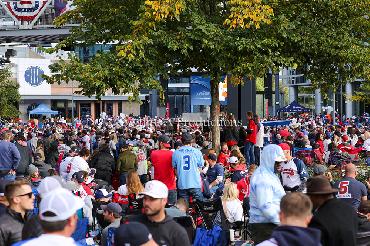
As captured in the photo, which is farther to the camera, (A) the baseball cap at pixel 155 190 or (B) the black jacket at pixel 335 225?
(A) the baseball cap at pixel 155 190

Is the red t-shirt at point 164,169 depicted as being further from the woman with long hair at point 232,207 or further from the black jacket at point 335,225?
the black jacket at point 335,225

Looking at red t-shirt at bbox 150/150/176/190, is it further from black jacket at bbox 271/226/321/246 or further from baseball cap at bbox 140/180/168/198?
black jacket at bbox 271/226/321/246

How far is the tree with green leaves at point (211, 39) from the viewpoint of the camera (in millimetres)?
18688

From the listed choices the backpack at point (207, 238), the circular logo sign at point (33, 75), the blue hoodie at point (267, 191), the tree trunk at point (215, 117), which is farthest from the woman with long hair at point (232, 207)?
the circular logo sign at point (33, 75)

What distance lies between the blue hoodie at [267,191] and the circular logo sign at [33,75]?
76.2 m

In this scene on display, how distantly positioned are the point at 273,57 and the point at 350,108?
67.5 m

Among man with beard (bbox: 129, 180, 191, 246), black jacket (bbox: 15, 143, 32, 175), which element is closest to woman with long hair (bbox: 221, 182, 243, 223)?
man with beard (bbox: 129, 180, 191, 246)

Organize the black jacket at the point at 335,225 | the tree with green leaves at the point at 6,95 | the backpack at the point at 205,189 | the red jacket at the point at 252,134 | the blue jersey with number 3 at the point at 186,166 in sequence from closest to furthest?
the black jacket at the point at 335,225 < the blue jersey with number 3 at the point at 186,166 < the backpack at the point at 205,189 < the red jacket at the point at 252,134 < the tree with green leaves at the point at 6,95

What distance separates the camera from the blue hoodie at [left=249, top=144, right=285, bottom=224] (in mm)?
8258

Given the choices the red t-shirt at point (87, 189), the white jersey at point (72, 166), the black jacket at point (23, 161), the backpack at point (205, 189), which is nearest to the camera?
the red t-shirt at point (87, 189)

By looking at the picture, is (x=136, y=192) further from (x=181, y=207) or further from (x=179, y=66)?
(x=179, y=66)

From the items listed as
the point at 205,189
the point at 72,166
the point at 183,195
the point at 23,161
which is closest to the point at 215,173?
the point at 205,189

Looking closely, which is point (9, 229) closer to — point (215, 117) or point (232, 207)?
point (232, 207)

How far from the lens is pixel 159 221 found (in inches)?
273
